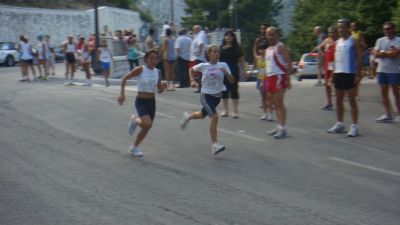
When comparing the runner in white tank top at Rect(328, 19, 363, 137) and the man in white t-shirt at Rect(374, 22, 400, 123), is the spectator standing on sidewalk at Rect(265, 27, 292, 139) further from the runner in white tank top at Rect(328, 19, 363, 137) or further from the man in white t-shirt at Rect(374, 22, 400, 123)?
the man in white t-shirt at Rect(374, 22, 400, 123)

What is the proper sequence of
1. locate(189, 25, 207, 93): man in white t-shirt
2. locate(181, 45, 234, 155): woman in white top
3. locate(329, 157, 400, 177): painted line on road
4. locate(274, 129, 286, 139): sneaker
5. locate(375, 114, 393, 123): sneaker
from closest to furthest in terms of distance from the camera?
locate(329, 157, 400, 177): painted line on road < locate(181, 45, 234, 155): woman in white top < locate(274, 129, 286, 139): sneaker < locate(375, 114, 393, 123): sneaker < locate(189, 25, 207, 93): man in white t-shirt

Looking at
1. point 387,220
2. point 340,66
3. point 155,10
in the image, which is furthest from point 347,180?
point 155,10

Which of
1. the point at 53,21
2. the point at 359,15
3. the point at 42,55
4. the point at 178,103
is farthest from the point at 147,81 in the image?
the point at 53,21

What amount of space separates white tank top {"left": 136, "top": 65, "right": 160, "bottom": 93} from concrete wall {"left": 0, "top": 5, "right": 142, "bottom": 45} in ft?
133

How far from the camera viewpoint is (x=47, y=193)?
22.3 feet

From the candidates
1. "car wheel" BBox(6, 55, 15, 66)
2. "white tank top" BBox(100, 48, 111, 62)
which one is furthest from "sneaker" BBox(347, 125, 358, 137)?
"car wheel" BBox(6, 55, 15, 66)

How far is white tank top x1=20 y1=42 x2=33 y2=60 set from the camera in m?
22.2

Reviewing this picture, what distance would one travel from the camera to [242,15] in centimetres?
6169

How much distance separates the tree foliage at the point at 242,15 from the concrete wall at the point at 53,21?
28.4 ft

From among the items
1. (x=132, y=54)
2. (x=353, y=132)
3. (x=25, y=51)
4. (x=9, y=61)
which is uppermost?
(x=25, y=51)

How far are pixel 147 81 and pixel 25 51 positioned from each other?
14.5m

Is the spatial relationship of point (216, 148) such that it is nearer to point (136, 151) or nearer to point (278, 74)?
point (136, 151)

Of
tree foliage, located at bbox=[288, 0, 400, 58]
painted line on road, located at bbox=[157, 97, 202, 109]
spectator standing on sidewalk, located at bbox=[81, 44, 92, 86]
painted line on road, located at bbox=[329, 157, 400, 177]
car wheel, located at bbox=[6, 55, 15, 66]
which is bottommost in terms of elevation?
painted line on road, located at bbox=[329, 157, 400, 177]

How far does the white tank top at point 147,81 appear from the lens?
910cm
